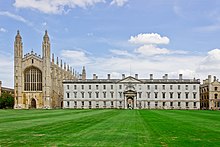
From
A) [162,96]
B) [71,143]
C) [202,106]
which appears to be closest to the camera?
[71,143]

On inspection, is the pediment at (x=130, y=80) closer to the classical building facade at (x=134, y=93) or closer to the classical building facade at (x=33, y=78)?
the classical building facade at (x=134, y=93)

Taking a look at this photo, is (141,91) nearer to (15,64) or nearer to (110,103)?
(110,103)

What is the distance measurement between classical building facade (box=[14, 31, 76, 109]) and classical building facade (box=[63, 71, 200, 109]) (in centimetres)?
933

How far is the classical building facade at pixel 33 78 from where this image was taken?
10769cm

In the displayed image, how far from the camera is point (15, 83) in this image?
10819 cm

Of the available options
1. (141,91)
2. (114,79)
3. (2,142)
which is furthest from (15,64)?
(2,142)

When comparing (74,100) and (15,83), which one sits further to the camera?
(74,100)

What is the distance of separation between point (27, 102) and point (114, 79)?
99.0 ft

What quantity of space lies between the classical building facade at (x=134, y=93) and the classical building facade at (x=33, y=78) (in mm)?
9329

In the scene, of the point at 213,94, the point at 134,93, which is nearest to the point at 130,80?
the point at 134,93

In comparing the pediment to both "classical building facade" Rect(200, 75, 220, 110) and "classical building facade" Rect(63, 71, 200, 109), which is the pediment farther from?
"classical building facade" Rect(200, 75, 220, 110)

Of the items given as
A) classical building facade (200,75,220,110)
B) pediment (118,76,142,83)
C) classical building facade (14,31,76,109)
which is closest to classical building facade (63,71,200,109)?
pediment (118,76,142,83)

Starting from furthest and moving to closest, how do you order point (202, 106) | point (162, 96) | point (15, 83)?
point (202, 106) < point (162, 96) < point (15, 83)

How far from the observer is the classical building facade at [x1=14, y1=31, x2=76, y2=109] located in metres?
108
